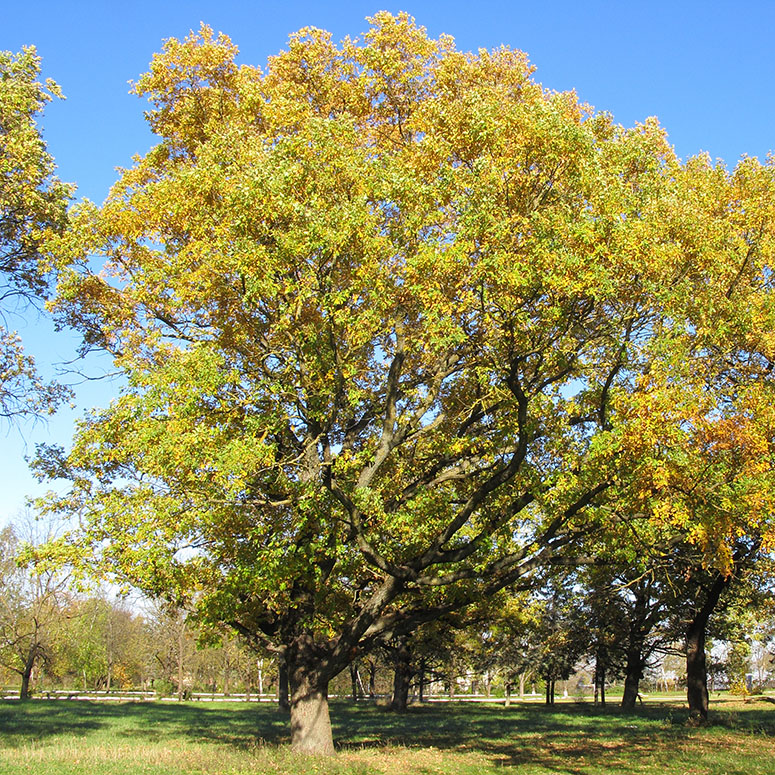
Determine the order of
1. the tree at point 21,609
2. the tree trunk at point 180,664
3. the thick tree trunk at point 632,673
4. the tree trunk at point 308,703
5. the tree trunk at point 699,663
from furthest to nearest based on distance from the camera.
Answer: the tree trunk at point 180,664, the tree at point 21,609, the thick tree trunk at point 632,673, the tree trunk at point 699,663, the tree trunk at point 308,703

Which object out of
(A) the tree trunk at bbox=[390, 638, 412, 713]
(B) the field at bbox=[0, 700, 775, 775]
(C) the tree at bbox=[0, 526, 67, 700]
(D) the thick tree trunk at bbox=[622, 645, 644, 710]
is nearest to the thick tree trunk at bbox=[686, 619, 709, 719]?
(B) the field at bbox=[0, 700, 775, 775]

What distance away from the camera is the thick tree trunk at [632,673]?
4044cm

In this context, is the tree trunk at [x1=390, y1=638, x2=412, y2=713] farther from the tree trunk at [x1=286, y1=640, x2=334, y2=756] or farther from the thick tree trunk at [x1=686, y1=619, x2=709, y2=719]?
the tree trunk at [x1=286, y1=640, x2=334, y2=756]

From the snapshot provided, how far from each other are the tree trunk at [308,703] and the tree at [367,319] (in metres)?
0.07

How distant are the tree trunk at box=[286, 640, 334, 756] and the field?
630 mm

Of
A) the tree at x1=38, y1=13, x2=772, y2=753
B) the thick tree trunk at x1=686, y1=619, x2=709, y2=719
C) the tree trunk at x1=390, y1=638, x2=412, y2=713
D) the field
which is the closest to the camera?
the tree at x1=38, y1=13, x2=772, y2=753

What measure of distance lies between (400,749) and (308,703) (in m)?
3.12

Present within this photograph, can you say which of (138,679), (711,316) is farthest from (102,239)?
(138,679)

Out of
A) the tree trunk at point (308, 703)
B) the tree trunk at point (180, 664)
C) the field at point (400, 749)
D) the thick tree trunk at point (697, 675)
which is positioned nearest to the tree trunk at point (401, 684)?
the field at point (400, 749)

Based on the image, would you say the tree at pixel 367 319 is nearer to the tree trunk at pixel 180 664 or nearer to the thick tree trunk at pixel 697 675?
the thick tree trunk at pixel 697 675

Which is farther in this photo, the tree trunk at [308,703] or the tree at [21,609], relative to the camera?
the tree at [21,609]

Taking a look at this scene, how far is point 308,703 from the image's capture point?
17641mm

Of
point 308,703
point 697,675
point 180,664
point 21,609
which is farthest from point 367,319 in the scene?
point 180,664

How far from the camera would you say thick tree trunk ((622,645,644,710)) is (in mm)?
40438
